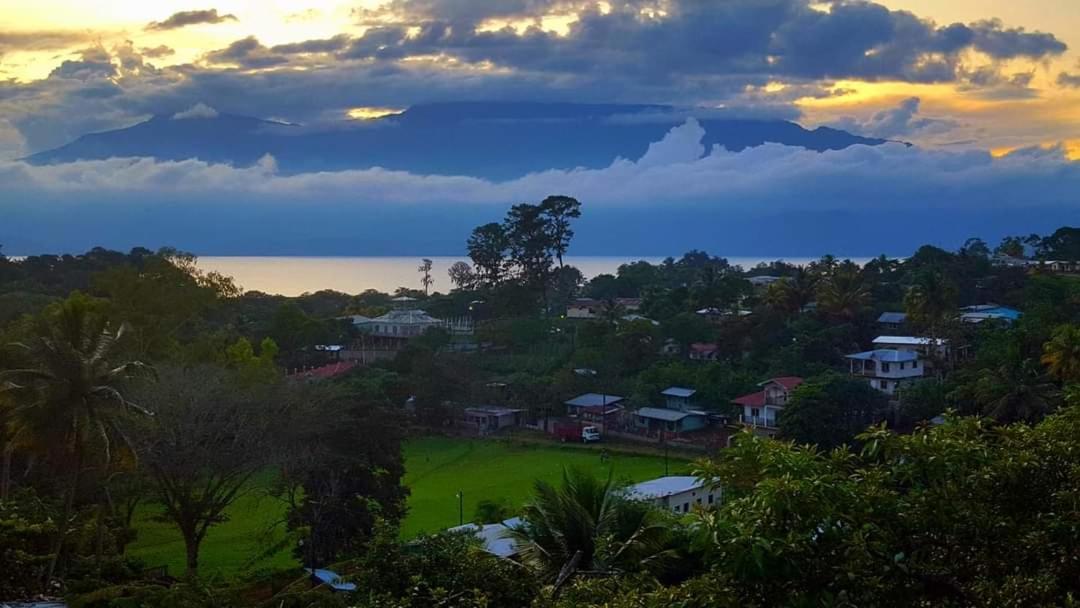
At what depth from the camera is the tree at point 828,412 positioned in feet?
94.5

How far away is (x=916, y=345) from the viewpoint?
38906mm

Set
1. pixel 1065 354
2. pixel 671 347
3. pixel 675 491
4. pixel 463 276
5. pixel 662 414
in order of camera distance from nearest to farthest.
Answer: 1. pixel 675 491
2. pixel 1065 354
3. pixel 662 414
4. pixel 671 347
5. pixel 463 276

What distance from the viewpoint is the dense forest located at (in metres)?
4.81

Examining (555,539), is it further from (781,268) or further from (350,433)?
(781,268)

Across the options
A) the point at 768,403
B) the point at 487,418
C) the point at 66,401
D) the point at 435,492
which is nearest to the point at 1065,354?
the point at 768,403

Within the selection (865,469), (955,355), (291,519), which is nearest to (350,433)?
(291,519)

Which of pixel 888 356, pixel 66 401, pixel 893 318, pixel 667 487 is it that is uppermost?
pixel 66 401

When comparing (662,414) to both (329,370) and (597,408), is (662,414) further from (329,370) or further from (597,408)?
(329,370)

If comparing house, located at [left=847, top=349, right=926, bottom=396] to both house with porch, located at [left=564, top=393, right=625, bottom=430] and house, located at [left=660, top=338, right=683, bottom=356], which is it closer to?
house with porch, located at [left=564, top=393, right=625, bottom=430]

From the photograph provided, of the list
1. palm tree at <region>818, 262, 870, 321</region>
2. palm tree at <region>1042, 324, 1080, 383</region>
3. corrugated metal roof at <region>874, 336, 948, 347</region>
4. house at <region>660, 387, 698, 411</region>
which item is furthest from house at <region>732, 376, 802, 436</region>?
palm tree at <region>818, 262, 870, 321</region>

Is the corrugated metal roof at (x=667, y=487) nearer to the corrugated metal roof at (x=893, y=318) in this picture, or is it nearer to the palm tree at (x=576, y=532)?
the palm tree at (x=576, y=532)

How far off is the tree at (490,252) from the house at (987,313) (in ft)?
97.3

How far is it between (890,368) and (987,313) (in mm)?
10854

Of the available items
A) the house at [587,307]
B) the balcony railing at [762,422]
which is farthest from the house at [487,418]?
the house at [587,307]
